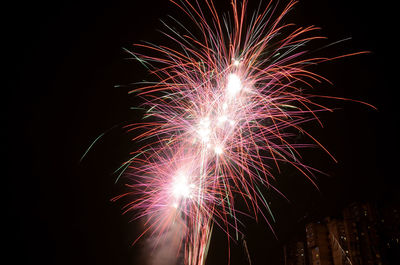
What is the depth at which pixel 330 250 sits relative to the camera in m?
11.1

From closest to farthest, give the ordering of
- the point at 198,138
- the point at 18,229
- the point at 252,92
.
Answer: the point at 252,92 → the point at 198,138 → the point at 18,229

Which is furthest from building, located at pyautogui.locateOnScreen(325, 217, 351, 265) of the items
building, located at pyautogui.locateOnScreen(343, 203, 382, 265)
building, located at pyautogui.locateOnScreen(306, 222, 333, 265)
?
building, located at pyautogui.locateOnScreen(343, 203, 382, 265)

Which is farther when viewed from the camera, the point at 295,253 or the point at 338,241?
the point at 295,253

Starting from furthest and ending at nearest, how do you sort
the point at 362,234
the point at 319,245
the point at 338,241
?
the point at 319,245 < the point at 338,241 < the point at 362,234

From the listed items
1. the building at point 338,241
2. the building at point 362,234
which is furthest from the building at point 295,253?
the building at point 362,234

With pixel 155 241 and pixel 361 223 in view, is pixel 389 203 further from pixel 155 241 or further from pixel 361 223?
pixel 155 241

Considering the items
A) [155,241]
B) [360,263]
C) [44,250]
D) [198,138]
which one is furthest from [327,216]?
[44,250]

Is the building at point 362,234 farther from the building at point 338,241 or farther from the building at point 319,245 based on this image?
the building at point 319,245

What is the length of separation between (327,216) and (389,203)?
296 cm

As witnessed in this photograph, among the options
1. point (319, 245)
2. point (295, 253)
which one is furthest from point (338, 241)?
point (295, 253)

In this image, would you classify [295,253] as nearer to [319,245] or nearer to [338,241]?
[319,245]

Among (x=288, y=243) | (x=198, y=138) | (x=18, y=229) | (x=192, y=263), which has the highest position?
(x=198, y=138)

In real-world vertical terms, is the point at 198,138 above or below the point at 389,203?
above

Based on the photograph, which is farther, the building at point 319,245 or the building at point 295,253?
the building at point 295,253
